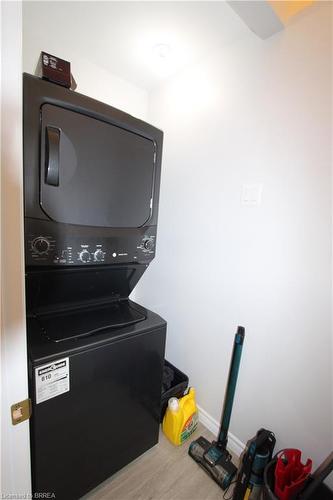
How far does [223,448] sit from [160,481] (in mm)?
517

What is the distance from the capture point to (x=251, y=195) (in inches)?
65.5

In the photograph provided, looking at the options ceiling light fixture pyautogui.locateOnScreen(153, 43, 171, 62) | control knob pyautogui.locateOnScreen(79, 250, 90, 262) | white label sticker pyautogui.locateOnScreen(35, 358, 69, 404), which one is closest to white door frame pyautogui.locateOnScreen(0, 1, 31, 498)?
white label sticker pyautogui.locateOnScreen(35, 358, 69, 404)

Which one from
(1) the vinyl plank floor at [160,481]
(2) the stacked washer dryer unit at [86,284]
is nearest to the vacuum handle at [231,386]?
(1) the vinyl plank floor at [160,481]

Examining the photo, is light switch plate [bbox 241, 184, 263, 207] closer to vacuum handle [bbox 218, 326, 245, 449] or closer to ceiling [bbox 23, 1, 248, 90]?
vacuum handle [bbox 218, 326, 245, 449]

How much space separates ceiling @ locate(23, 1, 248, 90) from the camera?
4.96 ft

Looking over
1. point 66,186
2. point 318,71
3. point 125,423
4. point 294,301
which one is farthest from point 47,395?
point 318,71

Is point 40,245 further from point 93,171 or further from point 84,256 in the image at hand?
point 93,171

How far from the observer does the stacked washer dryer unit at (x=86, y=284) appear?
108cm

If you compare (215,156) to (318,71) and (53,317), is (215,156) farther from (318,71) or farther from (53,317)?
(53,317)

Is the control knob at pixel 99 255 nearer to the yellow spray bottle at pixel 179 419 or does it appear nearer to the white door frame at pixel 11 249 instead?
the white door frame at pixel 11 249

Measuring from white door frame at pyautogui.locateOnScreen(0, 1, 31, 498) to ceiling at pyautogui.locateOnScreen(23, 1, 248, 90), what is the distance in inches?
53.2

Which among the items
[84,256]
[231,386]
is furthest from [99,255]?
[231,386]

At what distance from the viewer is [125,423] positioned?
148cm

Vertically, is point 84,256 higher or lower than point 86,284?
higher
